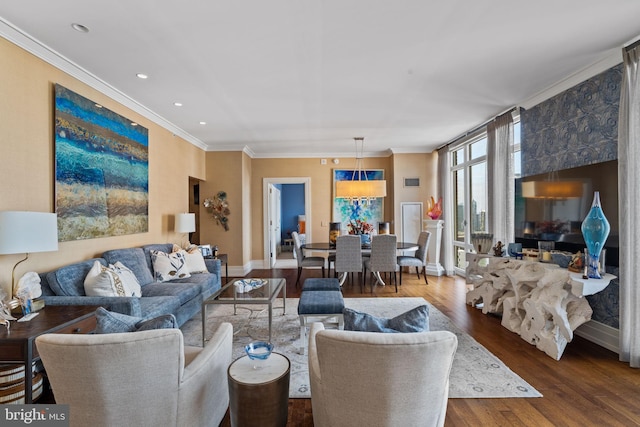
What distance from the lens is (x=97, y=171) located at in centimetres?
326

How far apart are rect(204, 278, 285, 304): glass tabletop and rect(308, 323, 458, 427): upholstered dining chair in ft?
5.56

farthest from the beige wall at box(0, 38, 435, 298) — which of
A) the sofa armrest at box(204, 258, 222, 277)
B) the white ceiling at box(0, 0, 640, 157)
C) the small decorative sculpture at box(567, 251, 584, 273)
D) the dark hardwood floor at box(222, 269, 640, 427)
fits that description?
the small decorative sculpture at box(567, 251, 584, 273)

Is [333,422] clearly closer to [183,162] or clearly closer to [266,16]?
[266,16]

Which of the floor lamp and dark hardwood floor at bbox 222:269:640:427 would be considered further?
the floor lamp

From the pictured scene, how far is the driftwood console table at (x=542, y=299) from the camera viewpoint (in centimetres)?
270

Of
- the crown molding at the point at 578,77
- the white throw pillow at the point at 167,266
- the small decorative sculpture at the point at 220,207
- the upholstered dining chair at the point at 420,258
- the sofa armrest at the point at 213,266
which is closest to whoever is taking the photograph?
the crown molding at the point at 578,77

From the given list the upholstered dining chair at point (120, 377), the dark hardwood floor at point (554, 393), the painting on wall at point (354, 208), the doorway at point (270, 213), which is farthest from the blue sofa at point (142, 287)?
the painting on wall at point (354, 208)

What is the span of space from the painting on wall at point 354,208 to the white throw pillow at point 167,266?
3.85 metres

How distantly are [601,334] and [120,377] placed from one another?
3992mm

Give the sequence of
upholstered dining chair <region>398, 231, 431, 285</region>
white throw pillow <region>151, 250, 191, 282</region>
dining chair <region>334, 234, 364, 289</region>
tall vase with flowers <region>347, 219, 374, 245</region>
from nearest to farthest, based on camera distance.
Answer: white throw pillow <region>151, 250, 191, 282</region> < dining chair <region>334, 234, 364, 289</region> < upholstered dining chair <region>398, 231, 431, 285</region> < tall vase with flowers <region>347, 219, 374, 245</region>

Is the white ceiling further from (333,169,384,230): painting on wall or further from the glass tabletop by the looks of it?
(333,169,384,230): painting on wall

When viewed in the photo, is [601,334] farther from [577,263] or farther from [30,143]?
[30,143]

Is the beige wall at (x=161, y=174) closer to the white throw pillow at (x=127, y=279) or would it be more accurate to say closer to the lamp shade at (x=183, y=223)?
the lamp shade at (x=183, y=223)

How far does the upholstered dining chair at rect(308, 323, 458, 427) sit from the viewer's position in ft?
3.93
